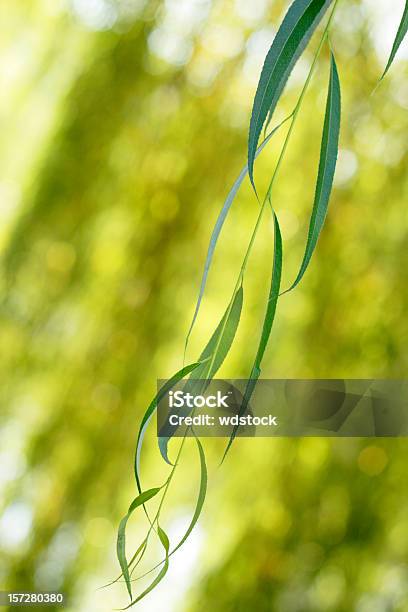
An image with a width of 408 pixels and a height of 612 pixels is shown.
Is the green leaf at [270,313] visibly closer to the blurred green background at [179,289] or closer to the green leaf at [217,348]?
the green leaf at [217,348]

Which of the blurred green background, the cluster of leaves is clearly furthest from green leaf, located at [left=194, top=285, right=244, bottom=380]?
the blurred green background

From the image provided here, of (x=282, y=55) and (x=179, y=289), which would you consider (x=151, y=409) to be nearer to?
(x=282, y=55)

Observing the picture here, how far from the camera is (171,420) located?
239mm

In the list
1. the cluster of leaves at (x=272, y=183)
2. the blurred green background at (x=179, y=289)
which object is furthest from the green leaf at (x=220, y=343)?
the blurred green background at (x=179, y=289)

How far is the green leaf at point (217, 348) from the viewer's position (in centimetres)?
24

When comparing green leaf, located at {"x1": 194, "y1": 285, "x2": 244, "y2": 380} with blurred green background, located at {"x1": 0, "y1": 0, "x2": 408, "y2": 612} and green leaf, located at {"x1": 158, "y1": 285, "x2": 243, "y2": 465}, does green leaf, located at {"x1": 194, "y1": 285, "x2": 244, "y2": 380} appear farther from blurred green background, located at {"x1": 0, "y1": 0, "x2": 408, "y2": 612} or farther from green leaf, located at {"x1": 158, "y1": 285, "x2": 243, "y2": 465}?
blurred green background, located at {"x1": 0, "y1": 0, "x2": 408, "y2": 612}

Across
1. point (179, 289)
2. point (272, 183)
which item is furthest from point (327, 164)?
point (179, 289)

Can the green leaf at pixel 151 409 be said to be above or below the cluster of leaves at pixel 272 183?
below

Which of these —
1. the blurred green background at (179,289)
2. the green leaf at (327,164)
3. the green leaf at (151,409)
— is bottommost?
the green leaf at (151,409)

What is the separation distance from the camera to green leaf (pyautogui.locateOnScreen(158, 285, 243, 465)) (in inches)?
9.4

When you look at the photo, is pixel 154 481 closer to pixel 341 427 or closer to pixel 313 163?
pixel 341 427

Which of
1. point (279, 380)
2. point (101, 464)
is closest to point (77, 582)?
point (101, 464)

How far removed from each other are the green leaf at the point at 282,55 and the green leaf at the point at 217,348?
41 mm

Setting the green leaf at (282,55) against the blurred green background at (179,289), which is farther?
the blurred green background at (179,289)
